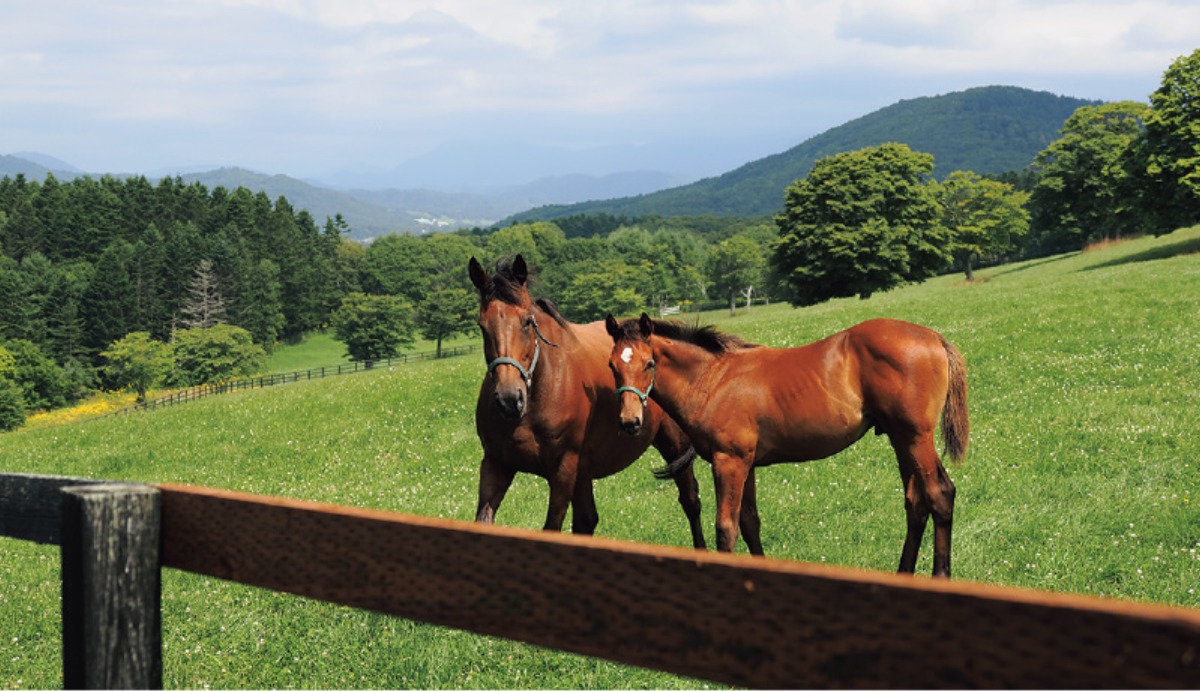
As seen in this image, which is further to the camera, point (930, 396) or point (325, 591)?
point (930, 396)

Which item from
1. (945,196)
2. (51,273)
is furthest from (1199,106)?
(51,273)

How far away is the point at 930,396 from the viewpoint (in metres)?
7.97

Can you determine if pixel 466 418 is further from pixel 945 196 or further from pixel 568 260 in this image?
pixel 568 260

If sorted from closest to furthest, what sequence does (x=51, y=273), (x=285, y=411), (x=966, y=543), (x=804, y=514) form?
(x=966, y=543), (x=804, y=514), (x=285, y=411), (x=51, y=273)

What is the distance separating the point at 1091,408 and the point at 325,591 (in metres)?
15.9

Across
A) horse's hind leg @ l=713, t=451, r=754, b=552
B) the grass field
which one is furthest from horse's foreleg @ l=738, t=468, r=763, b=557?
the grass field

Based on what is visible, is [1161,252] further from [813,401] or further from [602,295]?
[602,295]

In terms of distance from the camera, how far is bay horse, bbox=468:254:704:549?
7730 mm

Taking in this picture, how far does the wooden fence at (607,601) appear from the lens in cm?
188

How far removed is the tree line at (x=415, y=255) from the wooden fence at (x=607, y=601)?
58.9m

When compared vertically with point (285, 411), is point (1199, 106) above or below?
above

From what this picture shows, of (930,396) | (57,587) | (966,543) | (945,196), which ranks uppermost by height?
(945,196)

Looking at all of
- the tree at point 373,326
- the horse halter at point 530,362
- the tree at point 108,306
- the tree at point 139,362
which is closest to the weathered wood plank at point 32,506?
the horse halter at point 530,362

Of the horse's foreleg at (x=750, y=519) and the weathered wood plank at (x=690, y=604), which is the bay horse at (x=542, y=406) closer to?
the horse's foreleg at (x=750, y=519)
